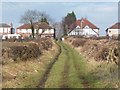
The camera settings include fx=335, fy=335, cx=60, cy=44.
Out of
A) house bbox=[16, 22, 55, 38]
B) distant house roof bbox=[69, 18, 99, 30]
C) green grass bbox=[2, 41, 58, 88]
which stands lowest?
green grass bbox=[2, 41, 58, 88]

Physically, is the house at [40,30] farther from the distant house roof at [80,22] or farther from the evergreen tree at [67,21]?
the distant house roof at [80,22]

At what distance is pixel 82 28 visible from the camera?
434ft

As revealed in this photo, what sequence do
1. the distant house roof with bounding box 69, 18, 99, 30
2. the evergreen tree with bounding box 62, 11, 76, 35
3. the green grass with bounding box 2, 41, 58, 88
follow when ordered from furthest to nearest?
the distant house roof with bounding box 69, 18, 99, 30 → the evergreen tree with bounding box 62, 11, 76, 35 → the green grass with bounding box 2, 41, 58, 88

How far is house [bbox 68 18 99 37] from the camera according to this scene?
13038 centimetres

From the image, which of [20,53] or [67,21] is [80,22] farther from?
[20,53]

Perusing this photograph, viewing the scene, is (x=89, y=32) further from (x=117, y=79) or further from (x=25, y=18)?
(x=117, y=79)

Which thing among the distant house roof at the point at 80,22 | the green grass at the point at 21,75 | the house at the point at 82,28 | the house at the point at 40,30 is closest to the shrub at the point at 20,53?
the green grass at the point at 21,75

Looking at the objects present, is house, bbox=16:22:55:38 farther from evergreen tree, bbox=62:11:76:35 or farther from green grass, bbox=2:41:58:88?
green grass, bbox=2:41:58:88

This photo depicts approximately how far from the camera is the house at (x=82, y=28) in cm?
A: 13038

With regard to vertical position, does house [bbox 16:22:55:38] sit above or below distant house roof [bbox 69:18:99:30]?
below

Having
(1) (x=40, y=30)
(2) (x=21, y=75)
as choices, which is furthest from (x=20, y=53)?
(1) (x=40, y=30)

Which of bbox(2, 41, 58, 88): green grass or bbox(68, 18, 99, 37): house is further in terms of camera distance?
bbox(68, 18, 99, 37): house

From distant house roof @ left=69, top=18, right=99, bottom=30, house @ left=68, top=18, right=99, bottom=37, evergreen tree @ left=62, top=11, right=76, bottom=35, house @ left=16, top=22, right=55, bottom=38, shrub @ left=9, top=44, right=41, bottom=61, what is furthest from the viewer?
distant house roof @ left=69, top=18, right=99, bottom=30

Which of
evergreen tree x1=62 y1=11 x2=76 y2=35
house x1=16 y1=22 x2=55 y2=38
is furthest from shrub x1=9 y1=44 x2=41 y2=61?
evergreen tree x1=62 y1=11 x2=76 y2=35
